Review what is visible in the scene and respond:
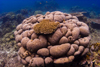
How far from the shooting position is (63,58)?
3.71 metres

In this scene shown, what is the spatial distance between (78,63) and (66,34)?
2.02 meters

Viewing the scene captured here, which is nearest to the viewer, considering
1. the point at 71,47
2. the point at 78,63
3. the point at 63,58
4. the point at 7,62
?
the point at 63,58

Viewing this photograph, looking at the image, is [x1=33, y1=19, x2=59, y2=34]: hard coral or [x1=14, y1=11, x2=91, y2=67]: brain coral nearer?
[x1=14, y1=11, x2=91, y2=67]: brain coral

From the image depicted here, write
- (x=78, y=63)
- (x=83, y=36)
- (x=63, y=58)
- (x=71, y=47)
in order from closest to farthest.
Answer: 1. (x=63, y=58)
2. (x=71, y=47)
3. (x=78, y=63)
4. (x=83, y=36)

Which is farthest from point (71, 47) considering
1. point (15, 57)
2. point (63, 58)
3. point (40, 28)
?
point (15, 57)

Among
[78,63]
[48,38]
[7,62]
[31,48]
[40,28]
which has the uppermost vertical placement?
[40,28]

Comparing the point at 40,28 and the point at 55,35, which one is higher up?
the point at 40,28

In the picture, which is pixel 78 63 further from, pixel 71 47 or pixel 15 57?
pixel 15 57

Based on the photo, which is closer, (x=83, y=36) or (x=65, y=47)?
(x=65, y=47)

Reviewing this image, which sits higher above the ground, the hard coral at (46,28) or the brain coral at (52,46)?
the hard coral at (46,28)

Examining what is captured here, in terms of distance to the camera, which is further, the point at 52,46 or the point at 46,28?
the point at 52,46

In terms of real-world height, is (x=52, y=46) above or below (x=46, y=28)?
below

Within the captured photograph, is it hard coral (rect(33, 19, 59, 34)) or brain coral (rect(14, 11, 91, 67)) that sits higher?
hard coral (rect(33, 19, 59, 34))

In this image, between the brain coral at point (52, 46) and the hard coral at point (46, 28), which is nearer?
the brain coral at point (52, 46)
